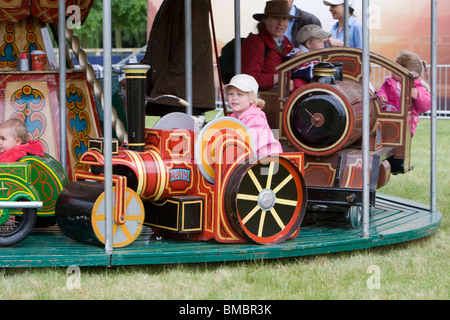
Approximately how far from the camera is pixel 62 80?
6.80 metres

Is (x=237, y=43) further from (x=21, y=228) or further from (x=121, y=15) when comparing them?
(x=121, y=15)

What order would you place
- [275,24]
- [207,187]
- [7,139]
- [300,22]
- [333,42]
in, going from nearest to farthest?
1. [207,187]
2. [7,139]
3. [275,24]
4. [333,42]
5. [300,22]

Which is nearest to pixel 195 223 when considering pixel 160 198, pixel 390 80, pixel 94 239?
pixel 160 198

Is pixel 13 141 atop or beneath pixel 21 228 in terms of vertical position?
atop

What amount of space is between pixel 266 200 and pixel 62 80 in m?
2.27

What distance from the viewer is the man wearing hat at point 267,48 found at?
810cm

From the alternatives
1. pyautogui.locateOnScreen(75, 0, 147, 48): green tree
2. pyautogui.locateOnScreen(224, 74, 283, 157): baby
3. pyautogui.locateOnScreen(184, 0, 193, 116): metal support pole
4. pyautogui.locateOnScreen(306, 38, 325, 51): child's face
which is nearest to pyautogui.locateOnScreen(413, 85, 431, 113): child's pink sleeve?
pyautogui.locateOnScreen(306, 38, 325, 51): child's face

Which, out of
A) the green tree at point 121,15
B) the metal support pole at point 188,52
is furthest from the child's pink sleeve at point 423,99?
the green tree at point 121,15

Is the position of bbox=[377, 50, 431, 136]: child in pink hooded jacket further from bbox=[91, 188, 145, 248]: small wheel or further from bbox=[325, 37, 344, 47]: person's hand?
bbox=[91, 188, 145, 248]: small wheel

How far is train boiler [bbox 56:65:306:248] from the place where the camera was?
214 inches

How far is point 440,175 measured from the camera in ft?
36.5

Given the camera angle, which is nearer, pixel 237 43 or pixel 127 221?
pixel 127 221

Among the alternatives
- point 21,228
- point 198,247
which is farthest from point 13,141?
point 198,247

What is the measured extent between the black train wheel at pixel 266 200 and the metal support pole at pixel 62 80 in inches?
78.4
